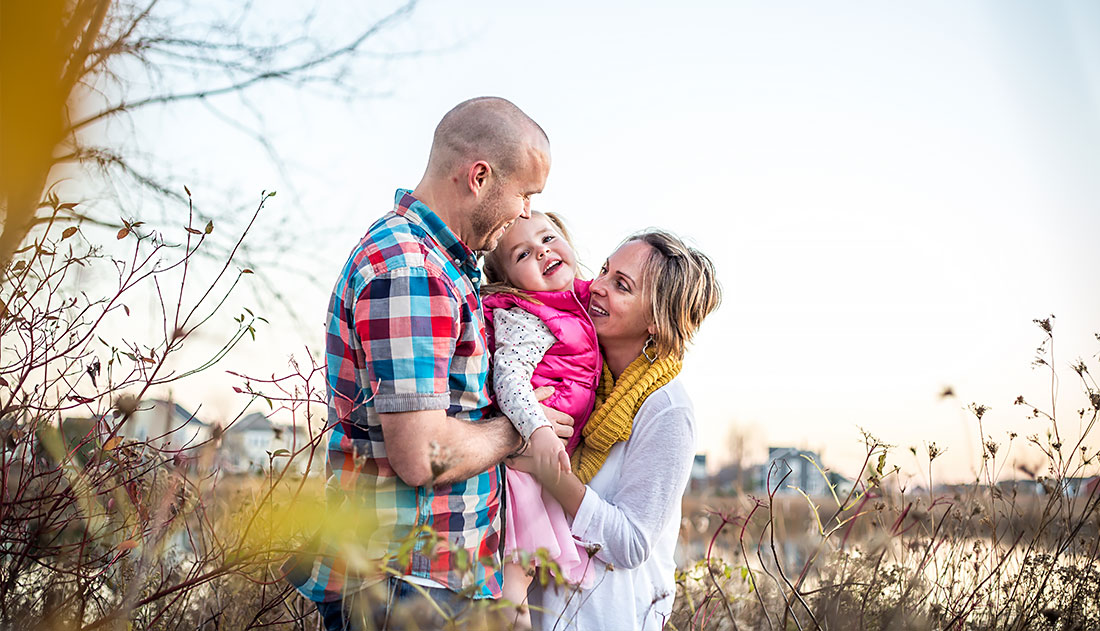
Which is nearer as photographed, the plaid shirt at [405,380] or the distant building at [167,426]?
the plaid shirt at [405,380]

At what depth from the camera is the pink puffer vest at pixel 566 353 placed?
2643 mm

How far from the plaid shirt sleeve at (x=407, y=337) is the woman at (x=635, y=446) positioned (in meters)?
0.49

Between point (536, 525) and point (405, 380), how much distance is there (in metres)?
0.68

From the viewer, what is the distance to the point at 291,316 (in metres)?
7.32

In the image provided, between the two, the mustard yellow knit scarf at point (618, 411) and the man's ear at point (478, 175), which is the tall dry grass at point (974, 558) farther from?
the man's ear at point (478, 175)

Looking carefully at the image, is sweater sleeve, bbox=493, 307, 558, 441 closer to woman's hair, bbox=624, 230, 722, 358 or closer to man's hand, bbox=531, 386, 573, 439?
man's hand, bbox=531, 386, 573, 439

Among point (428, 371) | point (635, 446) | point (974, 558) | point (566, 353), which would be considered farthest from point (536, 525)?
point (974, 558)

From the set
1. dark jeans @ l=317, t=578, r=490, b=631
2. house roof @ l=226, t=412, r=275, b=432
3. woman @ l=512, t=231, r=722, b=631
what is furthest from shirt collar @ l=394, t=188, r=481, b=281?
dark jeans @ l=317, t=578, r=490, b=631

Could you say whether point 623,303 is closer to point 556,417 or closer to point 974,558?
point 556,417

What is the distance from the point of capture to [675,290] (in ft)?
9.12

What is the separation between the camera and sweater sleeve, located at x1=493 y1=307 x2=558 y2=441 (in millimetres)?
2293

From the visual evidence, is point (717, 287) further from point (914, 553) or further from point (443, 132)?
point (914, 553)

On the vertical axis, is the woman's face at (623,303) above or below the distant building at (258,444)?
above

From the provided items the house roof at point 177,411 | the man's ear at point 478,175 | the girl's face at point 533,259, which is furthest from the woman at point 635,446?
the house roof at point 177,411
